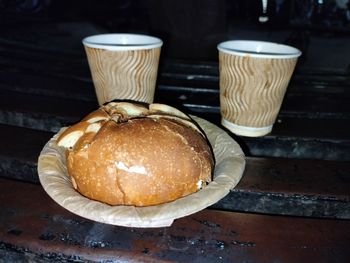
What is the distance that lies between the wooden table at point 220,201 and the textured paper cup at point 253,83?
0.07 metres

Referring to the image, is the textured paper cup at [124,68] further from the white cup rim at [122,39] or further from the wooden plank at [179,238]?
the wooden plank at [179,238]

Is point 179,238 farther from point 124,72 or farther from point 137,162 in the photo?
point 124,72

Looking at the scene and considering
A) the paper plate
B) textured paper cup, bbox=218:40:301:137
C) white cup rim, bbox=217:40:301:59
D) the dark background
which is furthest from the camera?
the dark background

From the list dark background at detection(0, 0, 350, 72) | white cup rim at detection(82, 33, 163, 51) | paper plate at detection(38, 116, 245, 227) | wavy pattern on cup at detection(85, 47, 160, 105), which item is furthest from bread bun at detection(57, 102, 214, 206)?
dark background at detection(0, 0, 350, 72)

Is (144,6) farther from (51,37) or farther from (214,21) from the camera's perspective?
(51,37)

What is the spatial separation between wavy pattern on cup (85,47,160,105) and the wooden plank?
0.36m

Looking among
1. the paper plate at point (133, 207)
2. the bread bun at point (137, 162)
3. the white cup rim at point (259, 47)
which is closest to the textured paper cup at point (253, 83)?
the white cup rim at point (259, 47)

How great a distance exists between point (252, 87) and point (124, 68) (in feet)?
1.14

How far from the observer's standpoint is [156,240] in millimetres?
748

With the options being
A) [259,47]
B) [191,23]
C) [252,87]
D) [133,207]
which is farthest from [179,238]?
[191,23]

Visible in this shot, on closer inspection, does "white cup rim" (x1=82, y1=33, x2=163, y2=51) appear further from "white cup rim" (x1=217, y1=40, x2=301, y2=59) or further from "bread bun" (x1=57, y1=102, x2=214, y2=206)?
"bread bun" (x1=57, y1=102, x2=214, y2=206)

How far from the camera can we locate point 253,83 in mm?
939

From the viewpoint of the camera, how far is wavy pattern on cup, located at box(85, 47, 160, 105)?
36.7 inches

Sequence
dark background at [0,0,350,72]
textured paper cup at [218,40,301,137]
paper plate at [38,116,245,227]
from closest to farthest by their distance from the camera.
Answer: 1. paper plate at [38,116,245,227]
2. textured paper cup at [218,40,301,137]
3. dark background at [0,0,350,72]
